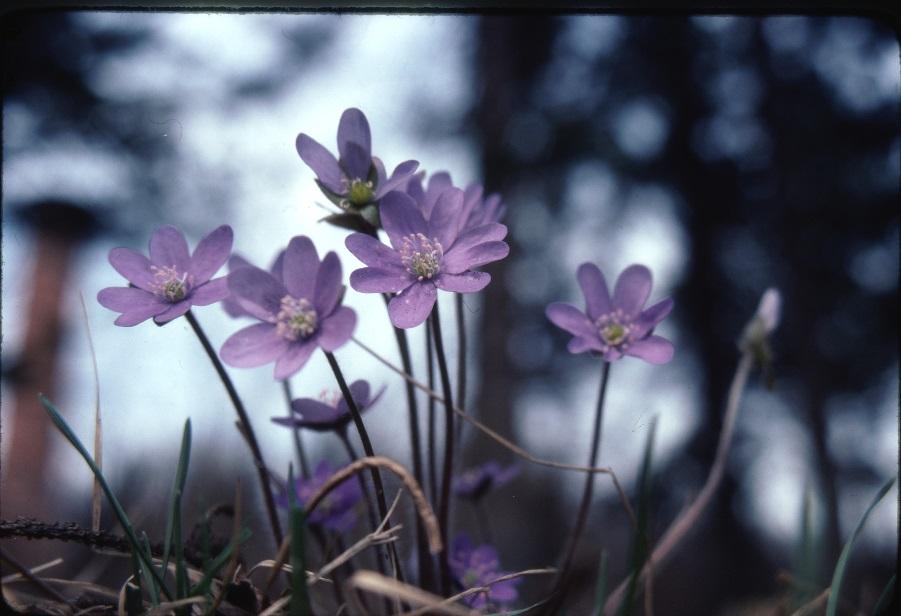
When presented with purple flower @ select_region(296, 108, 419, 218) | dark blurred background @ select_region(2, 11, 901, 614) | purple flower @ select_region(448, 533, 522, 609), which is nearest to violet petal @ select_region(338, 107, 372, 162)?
purple flower @ select_region(296, 108, 419, 218)

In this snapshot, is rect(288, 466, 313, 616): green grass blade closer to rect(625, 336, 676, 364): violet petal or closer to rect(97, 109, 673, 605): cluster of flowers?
rect(97, 109, 673, 605): cluster of flowers

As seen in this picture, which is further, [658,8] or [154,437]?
[154,437]

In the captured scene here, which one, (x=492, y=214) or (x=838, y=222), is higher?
(x=838, y=222)

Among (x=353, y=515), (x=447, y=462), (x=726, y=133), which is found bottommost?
(x=353, y=515)

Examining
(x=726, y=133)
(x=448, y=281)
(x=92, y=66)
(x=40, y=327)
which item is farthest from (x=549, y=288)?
(x=448, y=281)

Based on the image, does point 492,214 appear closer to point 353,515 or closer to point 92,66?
point 353,515
